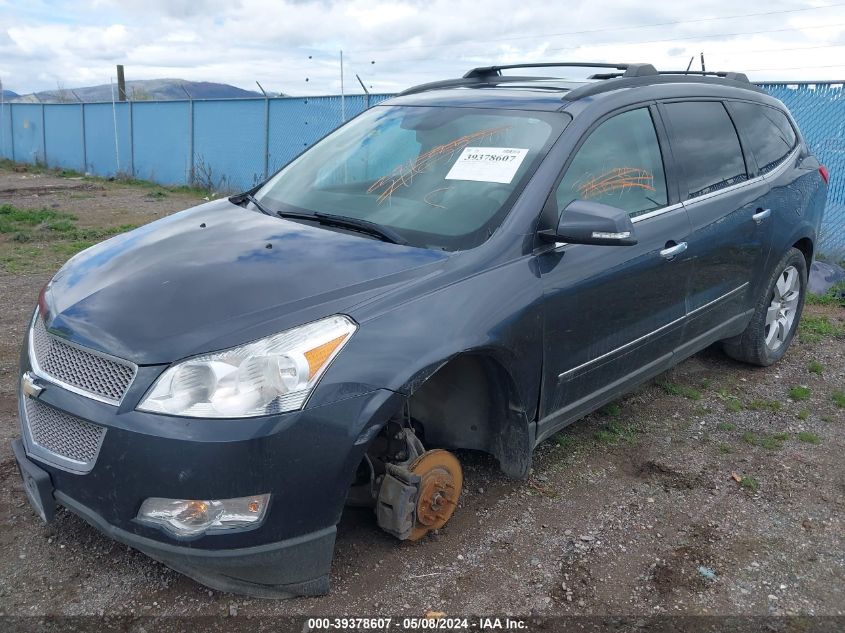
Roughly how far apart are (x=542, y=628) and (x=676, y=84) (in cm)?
294

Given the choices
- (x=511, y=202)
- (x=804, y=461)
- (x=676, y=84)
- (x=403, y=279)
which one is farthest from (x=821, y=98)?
(x=403, y=279)

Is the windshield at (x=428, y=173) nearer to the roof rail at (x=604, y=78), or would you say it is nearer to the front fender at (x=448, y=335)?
the front fender at (x=448, y=335)

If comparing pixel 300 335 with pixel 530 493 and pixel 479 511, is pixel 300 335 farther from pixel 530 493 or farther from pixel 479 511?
pixel 530 493

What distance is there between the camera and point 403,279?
2.66 m

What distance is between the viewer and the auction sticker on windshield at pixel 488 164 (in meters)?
3.17

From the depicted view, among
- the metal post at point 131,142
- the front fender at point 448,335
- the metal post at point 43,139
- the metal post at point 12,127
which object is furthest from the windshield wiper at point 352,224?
the metal post at point 12,127

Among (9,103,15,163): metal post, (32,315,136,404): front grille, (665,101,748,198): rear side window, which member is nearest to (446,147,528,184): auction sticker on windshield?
(665,101,748,198): rear side window

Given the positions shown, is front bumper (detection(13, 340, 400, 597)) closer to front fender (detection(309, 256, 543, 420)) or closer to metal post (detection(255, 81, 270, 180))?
front fender (detection(309, 256, 543, 420))

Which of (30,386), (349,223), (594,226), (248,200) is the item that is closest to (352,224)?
(349,223)

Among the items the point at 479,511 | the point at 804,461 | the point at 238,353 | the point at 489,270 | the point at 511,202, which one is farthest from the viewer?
the point at 804,461

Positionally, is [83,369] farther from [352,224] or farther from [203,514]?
[352,224]

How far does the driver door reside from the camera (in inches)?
124

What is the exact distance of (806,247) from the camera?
17.3ft

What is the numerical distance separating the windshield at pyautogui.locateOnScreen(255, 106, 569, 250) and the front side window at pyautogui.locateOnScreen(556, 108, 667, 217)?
0.65ft
